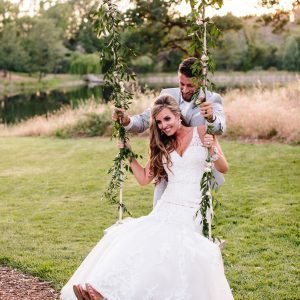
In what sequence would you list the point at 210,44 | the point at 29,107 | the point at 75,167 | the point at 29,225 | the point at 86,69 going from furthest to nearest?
1. the point at 86,69
2. the point at 29,107
3. the point at 75,167
4. the point at 29,225
5. the point at 210,44

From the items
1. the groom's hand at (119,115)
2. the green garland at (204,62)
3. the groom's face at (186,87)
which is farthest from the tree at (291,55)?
the green garland at (204,62)

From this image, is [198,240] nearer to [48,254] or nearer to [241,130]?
[48,254]

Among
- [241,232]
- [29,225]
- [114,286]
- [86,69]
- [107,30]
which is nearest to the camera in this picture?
[114,286]

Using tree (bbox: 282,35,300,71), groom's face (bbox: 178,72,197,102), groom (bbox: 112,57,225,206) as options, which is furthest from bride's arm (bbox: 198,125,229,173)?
tree (bbox: 282,35,300,71)

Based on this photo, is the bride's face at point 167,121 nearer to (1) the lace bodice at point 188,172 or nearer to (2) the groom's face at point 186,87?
(1) the lace bodice at point 188,172

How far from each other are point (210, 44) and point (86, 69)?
171 ft

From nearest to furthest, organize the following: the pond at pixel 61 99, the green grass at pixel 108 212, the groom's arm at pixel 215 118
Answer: the groom's arm at pixel 215 118 < the green grass at pixel 108 212 < the pond at pixel 61 99

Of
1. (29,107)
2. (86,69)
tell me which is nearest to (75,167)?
(29,107)

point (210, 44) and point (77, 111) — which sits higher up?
point (210, 44)

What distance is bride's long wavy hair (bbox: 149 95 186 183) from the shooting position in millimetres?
3801

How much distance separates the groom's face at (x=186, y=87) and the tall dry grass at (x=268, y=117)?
25.5ft

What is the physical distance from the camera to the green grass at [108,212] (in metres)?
4.84

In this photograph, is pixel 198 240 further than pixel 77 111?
No

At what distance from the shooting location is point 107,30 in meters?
4.11
